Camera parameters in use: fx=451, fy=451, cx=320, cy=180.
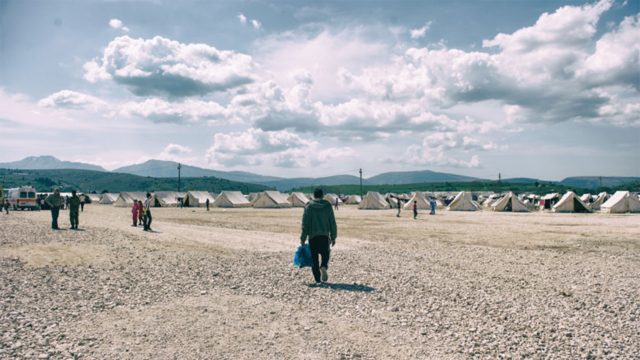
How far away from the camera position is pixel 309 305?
9.04 metres

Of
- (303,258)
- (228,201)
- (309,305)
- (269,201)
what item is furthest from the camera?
(228,201)

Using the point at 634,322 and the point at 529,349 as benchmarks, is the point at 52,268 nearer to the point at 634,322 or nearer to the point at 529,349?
the point at 529,349

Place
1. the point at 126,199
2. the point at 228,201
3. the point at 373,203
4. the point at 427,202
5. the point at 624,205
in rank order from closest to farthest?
the point at 624,205, the point at 427,202, the point at 373,203, the point at 228,201, the point at 126,199

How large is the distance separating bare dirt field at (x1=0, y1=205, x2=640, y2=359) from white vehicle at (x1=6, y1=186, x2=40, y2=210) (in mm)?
40140

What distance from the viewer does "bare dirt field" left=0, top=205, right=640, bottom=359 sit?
6750 mm

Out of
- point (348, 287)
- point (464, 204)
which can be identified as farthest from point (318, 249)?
point (464, 204)

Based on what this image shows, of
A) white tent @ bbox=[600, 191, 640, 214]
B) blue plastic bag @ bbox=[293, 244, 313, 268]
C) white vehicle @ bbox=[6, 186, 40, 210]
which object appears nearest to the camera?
blue plastic bag @ bbox=[293, 244, 313, 268]

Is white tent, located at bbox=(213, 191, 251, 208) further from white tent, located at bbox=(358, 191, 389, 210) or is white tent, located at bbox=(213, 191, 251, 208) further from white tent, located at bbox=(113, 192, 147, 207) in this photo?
white tent, located at bbox=(358, 191, 389, 210)

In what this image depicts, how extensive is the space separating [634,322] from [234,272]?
9.20 meters

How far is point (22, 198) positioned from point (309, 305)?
175 ft

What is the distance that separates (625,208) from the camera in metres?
49.7

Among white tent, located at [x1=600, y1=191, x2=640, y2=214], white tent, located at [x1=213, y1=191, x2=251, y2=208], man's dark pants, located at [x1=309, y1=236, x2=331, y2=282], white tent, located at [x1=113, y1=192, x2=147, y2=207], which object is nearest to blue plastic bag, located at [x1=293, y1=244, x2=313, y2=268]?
man's dark pants, located at [x1=309, y1=236, x2=331, y2=282]

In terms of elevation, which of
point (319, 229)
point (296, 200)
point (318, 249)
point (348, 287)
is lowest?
point (348, 287)

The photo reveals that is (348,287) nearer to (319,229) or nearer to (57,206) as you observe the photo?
(319,229)
